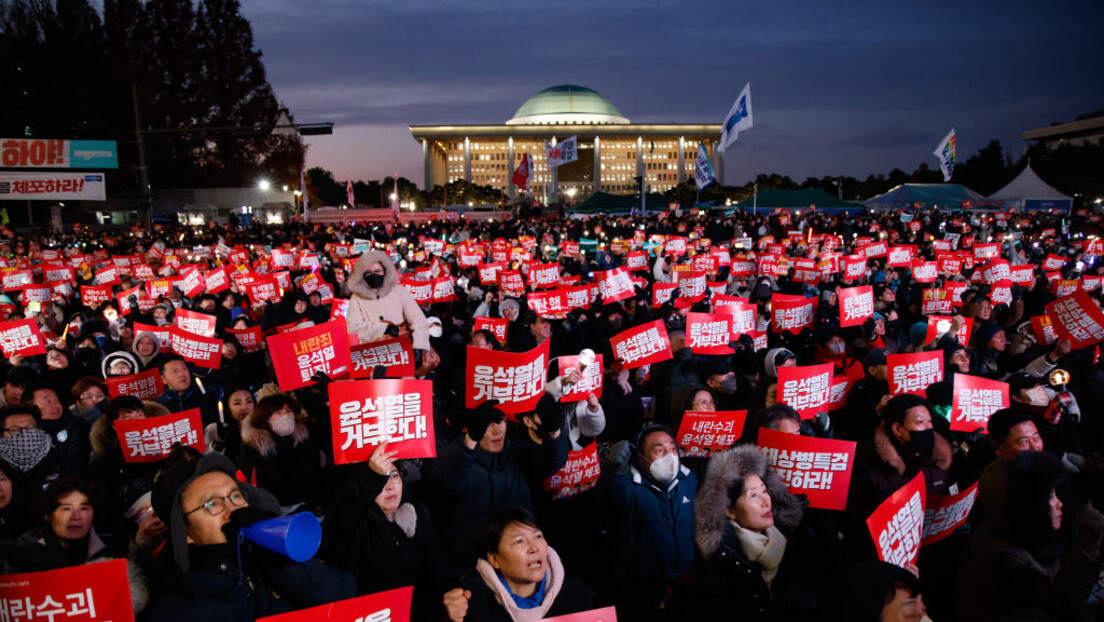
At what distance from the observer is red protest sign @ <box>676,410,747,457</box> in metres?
3.90

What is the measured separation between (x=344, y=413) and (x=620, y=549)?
1432 mm

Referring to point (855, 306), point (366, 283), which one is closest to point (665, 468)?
point (366, 283)

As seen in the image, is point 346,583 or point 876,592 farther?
point 346,583

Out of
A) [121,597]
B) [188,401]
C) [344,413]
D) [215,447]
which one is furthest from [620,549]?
[188,401]

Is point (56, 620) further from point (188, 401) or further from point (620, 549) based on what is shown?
point (188, 401)

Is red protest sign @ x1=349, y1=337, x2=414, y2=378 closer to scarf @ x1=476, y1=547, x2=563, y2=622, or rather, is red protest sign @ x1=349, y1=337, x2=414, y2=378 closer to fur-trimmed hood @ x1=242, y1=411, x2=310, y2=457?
fur-trimmed hood @ x1=242, y1=411, x2=310, y2=457

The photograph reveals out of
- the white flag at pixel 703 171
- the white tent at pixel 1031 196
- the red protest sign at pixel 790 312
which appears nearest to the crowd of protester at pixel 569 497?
the red protest sign at pixel 790 312

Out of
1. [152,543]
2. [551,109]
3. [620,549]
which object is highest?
[551,109]

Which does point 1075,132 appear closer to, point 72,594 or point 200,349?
point 200,349

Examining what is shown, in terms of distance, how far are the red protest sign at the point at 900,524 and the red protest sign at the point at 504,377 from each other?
198 centimetres

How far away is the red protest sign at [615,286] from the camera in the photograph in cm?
841

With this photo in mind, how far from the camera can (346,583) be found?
2488 millimetres

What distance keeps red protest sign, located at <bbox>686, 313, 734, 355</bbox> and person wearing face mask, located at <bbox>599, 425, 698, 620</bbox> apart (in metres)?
2.72

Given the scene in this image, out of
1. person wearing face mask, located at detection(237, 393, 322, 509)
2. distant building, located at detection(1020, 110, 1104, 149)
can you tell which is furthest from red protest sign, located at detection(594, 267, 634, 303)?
distant building, located at detection(1020, 110, 1104, 149)
